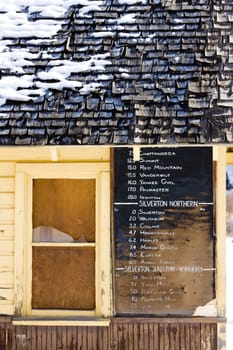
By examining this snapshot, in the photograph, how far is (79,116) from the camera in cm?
562

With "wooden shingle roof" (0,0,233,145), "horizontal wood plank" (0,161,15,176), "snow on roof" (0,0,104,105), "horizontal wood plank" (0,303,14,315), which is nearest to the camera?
"wooden shingle roof" (0,0,233,145)

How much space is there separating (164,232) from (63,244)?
1.10 meters

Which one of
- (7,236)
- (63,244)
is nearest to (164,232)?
(63,244)

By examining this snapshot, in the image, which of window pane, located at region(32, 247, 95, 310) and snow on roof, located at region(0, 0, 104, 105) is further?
window pane, located at region(32, 247, 95, 310)

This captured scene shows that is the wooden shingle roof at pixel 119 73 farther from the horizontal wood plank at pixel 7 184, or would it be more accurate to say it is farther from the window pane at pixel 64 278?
the window pane at pixel 64 278

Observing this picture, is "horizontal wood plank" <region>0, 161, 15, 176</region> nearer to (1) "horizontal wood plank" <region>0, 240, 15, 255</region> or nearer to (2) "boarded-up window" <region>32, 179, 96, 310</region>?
(2) "boarded-up window" <region>32, 179, 96, 310</region>

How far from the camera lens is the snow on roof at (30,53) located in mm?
5848

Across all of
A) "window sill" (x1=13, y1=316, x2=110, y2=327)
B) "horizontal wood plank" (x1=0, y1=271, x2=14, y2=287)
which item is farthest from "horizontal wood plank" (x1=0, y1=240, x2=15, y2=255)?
"window sill" (x1=13, y1=316, x2=110, y2=327)

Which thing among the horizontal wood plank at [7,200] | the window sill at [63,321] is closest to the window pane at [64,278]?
the window sill at [63,321]

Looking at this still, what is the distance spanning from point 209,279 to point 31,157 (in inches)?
90.1

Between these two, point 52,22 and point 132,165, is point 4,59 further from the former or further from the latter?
point 132,165

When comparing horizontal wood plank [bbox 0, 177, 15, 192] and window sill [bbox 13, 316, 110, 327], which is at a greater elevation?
horizontal wood plank [bbox 0, 177, 15, 192]

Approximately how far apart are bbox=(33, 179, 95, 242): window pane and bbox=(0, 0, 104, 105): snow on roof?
1.03 meters

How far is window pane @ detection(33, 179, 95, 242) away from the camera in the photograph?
241 inches
